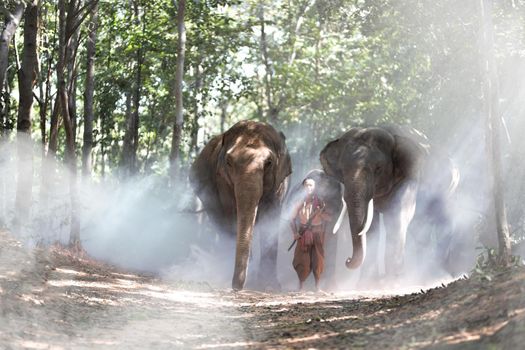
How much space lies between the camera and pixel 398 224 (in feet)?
44.5

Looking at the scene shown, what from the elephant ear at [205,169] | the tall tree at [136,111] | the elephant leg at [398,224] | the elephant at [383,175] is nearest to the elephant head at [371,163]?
the elephant at [383,175]

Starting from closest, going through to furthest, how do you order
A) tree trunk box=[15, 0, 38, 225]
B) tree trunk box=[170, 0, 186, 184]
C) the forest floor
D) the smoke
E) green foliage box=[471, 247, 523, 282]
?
the forest floor → green foliage box=[471, 247, 523, 282] → tree trunk box=[15, 0, 38, 225] → the smoke → tree trunk box=[170, 0, 186, 184]

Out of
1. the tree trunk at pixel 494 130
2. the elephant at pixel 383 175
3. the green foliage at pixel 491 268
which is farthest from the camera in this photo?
the elephant at pixel 383 175

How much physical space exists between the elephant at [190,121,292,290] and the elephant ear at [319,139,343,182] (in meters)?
0.69

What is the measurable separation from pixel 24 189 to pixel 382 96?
1562 centimetres

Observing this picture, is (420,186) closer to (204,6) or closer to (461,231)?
(461,231)

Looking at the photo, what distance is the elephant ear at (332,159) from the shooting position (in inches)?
570

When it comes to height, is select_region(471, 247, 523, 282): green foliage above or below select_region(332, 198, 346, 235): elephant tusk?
above

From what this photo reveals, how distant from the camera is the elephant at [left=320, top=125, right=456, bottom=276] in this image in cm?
1310

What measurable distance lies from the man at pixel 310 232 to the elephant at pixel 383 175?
644 mm

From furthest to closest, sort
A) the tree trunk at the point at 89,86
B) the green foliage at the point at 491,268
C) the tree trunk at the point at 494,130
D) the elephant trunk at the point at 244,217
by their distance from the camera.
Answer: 1. the tree trunk at the point at 89,86
2. the elephant trunk at the point at 244,217
3. the tree trunk at the point at 494,130
4. the green foliage at the point at 491,268

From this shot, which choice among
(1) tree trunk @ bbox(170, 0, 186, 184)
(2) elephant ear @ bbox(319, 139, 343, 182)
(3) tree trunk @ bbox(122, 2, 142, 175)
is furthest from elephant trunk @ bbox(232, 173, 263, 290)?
(3) tree trunk @ bbox(122, 2, 142, 175)

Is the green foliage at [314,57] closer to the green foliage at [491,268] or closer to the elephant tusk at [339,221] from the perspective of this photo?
the elephant tusk at [339,221]

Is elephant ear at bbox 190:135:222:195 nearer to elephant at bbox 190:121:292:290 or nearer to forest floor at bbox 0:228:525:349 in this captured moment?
elephant at bbox 190:121:292:290
